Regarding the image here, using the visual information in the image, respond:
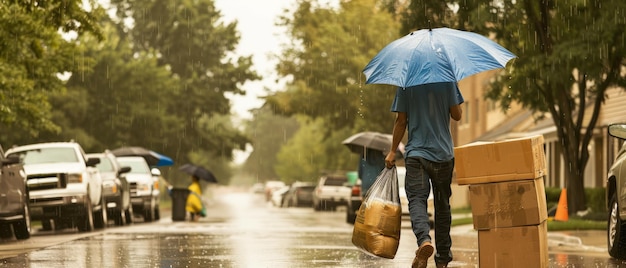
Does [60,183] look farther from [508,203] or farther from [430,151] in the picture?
[508,203]

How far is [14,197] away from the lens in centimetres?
1769

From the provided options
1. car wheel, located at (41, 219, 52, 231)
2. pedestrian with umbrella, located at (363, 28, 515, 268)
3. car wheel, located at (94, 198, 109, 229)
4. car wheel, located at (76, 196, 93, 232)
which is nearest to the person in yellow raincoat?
car wheel, located at (41, 219, 52, 231)

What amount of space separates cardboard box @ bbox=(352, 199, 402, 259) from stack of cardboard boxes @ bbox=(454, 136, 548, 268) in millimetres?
598

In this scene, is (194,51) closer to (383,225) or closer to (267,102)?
(267,102)

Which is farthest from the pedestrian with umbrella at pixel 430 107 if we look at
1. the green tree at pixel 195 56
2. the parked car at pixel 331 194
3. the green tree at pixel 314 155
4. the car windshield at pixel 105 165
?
the green tree at pixel 195 56

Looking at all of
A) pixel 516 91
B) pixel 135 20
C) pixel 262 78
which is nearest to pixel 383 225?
pixel 516 91

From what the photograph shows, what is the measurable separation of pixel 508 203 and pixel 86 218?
1440cm

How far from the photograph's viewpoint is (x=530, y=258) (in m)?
9.21

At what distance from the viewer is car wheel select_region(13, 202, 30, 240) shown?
716 inches

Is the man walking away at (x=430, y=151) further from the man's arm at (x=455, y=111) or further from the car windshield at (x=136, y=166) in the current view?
the car windshield at (x=136, y=166)

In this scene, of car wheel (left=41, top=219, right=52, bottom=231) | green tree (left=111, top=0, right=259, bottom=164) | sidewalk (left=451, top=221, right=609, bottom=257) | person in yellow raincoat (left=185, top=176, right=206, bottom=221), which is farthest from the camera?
green tree (left=111, top=0, right=259, bottom=164)

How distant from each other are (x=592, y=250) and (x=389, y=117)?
32.8 meters

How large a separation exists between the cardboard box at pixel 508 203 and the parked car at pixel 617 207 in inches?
127

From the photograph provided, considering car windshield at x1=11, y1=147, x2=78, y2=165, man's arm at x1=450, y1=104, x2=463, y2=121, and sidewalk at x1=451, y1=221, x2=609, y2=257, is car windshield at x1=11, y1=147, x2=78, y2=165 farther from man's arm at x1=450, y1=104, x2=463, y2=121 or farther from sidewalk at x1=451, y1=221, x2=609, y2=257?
man's arm at x1=450, y1=104, x2=463, y2=121
